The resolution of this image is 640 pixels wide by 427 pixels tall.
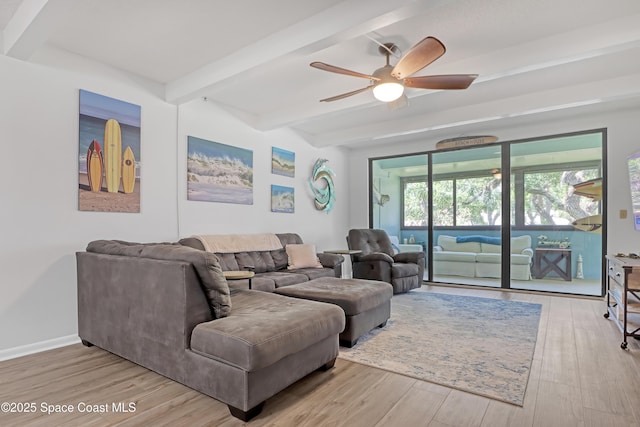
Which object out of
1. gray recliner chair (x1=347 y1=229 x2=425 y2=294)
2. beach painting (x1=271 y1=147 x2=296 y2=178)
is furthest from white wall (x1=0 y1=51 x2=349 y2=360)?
gray recliner chair (x1=347 y1=229 x2=425 y2=294)

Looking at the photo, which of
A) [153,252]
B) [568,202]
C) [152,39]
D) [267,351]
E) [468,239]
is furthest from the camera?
[468,239]

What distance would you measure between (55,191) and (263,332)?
7.95 feet

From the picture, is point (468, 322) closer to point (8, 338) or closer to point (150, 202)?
point (150, 202)

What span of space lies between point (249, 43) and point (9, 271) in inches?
106

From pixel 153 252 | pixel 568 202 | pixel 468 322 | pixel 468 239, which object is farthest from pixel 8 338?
pixel 568 202

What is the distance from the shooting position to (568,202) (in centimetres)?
509

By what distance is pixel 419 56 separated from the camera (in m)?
2.46

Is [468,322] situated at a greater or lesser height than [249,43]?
lesser

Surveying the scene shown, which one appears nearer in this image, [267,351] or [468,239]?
[267,351]

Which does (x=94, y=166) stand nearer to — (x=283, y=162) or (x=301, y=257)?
(x=301, y=257)

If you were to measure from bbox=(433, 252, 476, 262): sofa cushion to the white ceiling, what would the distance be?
2.48 meters

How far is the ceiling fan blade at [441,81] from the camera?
9.11 feet

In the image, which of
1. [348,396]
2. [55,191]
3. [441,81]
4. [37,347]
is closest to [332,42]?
[441,81]

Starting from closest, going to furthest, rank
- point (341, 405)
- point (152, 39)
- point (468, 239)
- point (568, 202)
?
point (341, 405) < point (152, 39) < point (568, 202) < point (468, 239)
